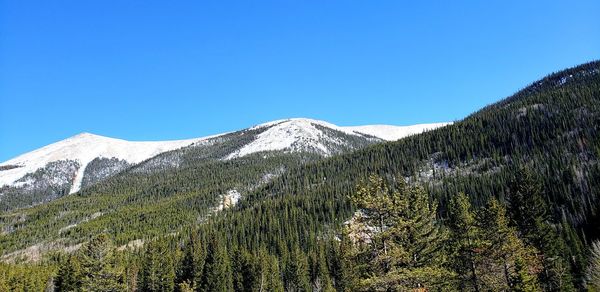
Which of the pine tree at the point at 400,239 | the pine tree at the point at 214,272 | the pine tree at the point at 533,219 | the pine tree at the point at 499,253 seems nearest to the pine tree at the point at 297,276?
the pine tree at the point at 214,272

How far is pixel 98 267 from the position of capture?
160 ft

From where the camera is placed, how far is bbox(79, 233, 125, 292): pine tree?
48.1 meters

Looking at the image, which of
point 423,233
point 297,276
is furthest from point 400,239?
point 297,276

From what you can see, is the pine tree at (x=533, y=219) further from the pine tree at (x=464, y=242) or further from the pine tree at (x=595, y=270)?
the pine tree at (x=464, y=242)

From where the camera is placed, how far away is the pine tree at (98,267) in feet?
158

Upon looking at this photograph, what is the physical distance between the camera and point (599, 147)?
14812 cm

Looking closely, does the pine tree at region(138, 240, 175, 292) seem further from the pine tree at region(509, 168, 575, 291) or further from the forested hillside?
the pine tree at region(509, 168, 575, 291)

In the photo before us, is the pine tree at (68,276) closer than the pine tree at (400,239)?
No

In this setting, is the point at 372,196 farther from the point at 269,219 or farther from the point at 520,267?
the point at 269,219

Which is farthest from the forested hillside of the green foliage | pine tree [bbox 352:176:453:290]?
the green foliage

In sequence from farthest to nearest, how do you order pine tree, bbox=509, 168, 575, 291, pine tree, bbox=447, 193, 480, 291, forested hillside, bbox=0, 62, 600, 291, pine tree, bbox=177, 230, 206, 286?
pine tree, bbox=177, 230, 206, 286 < pine tree, bbox=509, 168, 575, 291 < pine tree, bbox=447, 193, 480, 291 < forested hillside, bbox=0, 62, 600, 291

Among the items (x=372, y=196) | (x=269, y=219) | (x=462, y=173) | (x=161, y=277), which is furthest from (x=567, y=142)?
(x=372, y=196)

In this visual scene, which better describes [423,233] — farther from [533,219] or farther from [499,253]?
[533,219]

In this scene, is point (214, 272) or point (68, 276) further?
point (68, 276)
